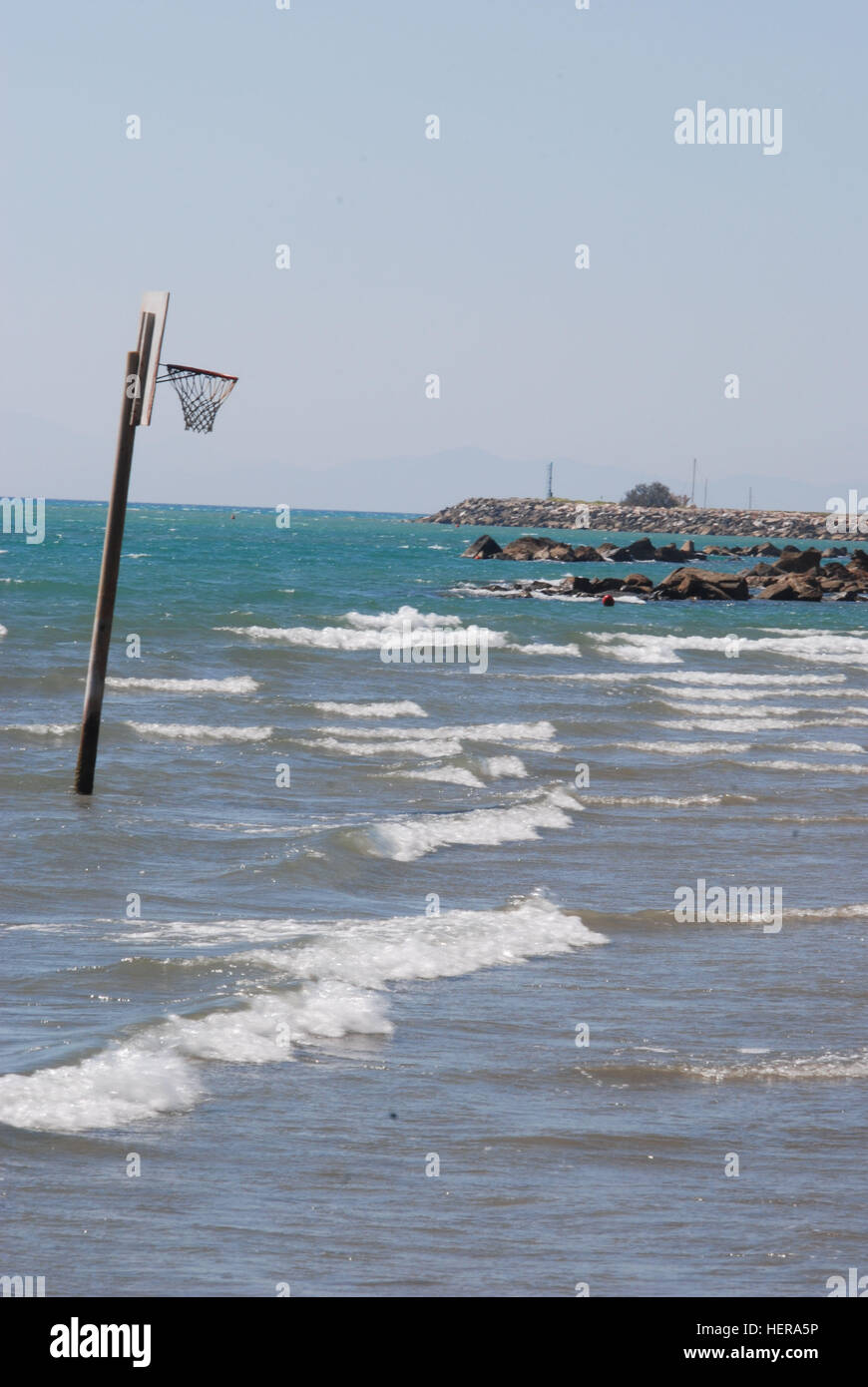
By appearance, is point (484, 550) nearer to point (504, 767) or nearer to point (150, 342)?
point (504, 767)

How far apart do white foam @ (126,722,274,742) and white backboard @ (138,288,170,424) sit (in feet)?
23.4

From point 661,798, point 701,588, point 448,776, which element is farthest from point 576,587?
point 661,798

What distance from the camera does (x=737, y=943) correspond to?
10.8m

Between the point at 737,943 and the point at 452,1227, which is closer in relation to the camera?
the point at 452,1227

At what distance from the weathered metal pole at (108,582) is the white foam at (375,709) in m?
8.54

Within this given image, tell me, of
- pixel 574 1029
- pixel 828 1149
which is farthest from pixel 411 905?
pixel 828 1149

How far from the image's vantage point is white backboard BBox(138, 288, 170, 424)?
1432cm

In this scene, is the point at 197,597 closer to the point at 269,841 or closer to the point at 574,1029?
the point at 269,841

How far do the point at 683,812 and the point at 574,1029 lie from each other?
341 inches

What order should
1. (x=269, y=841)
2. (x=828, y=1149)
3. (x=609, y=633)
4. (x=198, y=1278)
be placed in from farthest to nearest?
(x=609, y=633) → (x=269, y=841) → (x=828, y=1149) → (x=198, y=1278)

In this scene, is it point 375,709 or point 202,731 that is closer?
point 202,731
